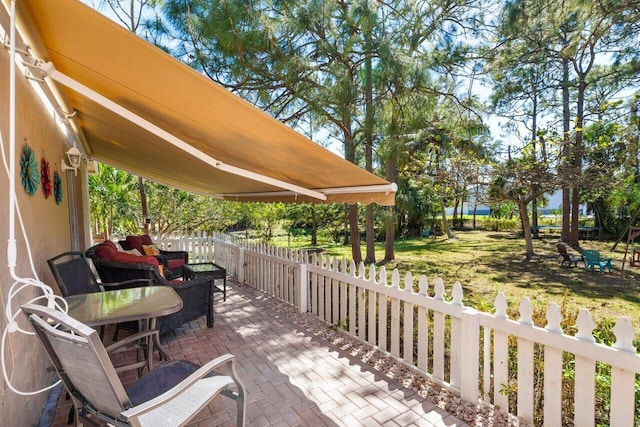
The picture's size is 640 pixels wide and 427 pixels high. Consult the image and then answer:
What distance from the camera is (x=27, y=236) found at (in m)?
3.31

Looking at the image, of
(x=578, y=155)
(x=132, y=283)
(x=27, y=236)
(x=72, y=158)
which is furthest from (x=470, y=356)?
(x=578, y=155)

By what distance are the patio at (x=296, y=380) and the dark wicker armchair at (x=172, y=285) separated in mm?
406

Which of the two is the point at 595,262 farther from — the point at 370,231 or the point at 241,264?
the point at 241,264

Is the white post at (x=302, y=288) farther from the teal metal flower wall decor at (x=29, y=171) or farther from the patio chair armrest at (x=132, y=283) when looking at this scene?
the teal metal flower wall decor at (x=29, y=171)

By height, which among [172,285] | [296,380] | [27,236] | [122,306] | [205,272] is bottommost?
[296,380]

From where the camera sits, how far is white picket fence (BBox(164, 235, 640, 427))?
9.45 feet

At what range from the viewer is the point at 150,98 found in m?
3.32

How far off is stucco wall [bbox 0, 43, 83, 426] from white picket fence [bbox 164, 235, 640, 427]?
13.1ft

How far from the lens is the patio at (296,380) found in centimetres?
356

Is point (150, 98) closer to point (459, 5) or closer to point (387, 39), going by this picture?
point (387, 39)

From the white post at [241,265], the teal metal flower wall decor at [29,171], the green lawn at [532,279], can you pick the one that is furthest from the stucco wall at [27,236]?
the green lawn at [532,279]

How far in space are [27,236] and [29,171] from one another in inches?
27.1

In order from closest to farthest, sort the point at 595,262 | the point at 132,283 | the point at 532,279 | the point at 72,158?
the point at 132,283, the point at 72,158, the point at 532,279, the point at 595,262

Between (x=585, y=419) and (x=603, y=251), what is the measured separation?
20.6 meters
